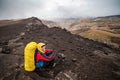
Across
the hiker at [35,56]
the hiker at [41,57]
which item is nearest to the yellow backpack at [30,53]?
the hiker at [35,56]

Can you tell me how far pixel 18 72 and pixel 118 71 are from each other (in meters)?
9.15

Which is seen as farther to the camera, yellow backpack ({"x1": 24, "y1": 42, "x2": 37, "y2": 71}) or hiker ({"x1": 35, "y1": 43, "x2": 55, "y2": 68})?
hiker ({"x1": 35, "y1": 43, "x2": 55, "y2": 68})

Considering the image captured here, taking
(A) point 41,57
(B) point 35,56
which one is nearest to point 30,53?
(B) point 35,56

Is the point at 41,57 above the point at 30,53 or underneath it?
underneath

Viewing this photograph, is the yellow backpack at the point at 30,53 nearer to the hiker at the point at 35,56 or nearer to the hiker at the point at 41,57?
the hiker at the point at 35,56

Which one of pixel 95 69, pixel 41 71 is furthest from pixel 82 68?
pixel 41 71

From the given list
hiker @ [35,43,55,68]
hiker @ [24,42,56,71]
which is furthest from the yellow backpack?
hiker @ [35,43,55,68]

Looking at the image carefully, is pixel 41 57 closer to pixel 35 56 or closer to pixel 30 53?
pixel 35 56

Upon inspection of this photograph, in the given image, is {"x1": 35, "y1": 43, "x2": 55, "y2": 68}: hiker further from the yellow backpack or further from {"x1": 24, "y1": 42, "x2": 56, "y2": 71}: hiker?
the yellow backpack

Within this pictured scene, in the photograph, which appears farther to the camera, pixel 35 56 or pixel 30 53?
pixel 35 56

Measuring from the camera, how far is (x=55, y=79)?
34.4 ft

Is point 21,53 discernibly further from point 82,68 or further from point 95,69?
point 95,69

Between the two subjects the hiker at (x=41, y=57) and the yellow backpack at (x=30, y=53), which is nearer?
the yellow backpack at (x=30, y=53)

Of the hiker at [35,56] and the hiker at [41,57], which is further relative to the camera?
the hiker at [41,57]
